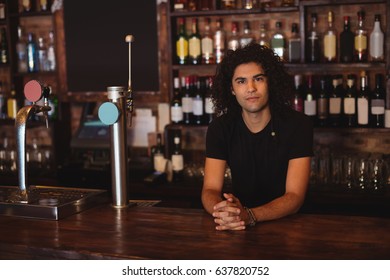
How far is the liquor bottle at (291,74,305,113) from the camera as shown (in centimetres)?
340

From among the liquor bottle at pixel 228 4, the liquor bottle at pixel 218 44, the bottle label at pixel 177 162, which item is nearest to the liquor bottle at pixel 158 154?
the bottle label at pixel 177 162

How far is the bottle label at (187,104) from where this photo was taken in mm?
3570

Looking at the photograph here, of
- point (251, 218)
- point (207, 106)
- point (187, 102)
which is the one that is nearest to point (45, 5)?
point (187, 102)

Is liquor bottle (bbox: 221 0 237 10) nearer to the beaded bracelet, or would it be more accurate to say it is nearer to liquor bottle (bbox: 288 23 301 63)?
liquor bottle (bbox: 288 23 301 63)

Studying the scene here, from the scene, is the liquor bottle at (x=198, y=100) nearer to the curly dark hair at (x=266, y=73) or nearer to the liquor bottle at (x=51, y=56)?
the curly dark hair at (x=266, y=73)

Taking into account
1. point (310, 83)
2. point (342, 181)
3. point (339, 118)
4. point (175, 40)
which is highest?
point (175, 40)

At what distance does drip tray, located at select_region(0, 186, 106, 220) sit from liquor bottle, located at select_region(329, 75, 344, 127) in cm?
160

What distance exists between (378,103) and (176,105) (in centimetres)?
122

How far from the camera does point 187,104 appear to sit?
141 inches

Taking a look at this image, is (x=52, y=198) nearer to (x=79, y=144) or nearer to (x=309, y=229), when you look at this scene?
(x=309, y=229)

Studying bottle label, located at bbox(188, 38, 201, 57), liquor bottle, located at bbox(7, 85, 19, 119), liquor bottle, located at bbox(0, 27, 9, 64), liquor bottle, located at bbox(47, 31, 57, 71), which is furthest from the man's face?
liquor bottle, located at bbox(0, 27, 9, 64)

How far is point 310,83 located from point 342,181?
1.98 feet
